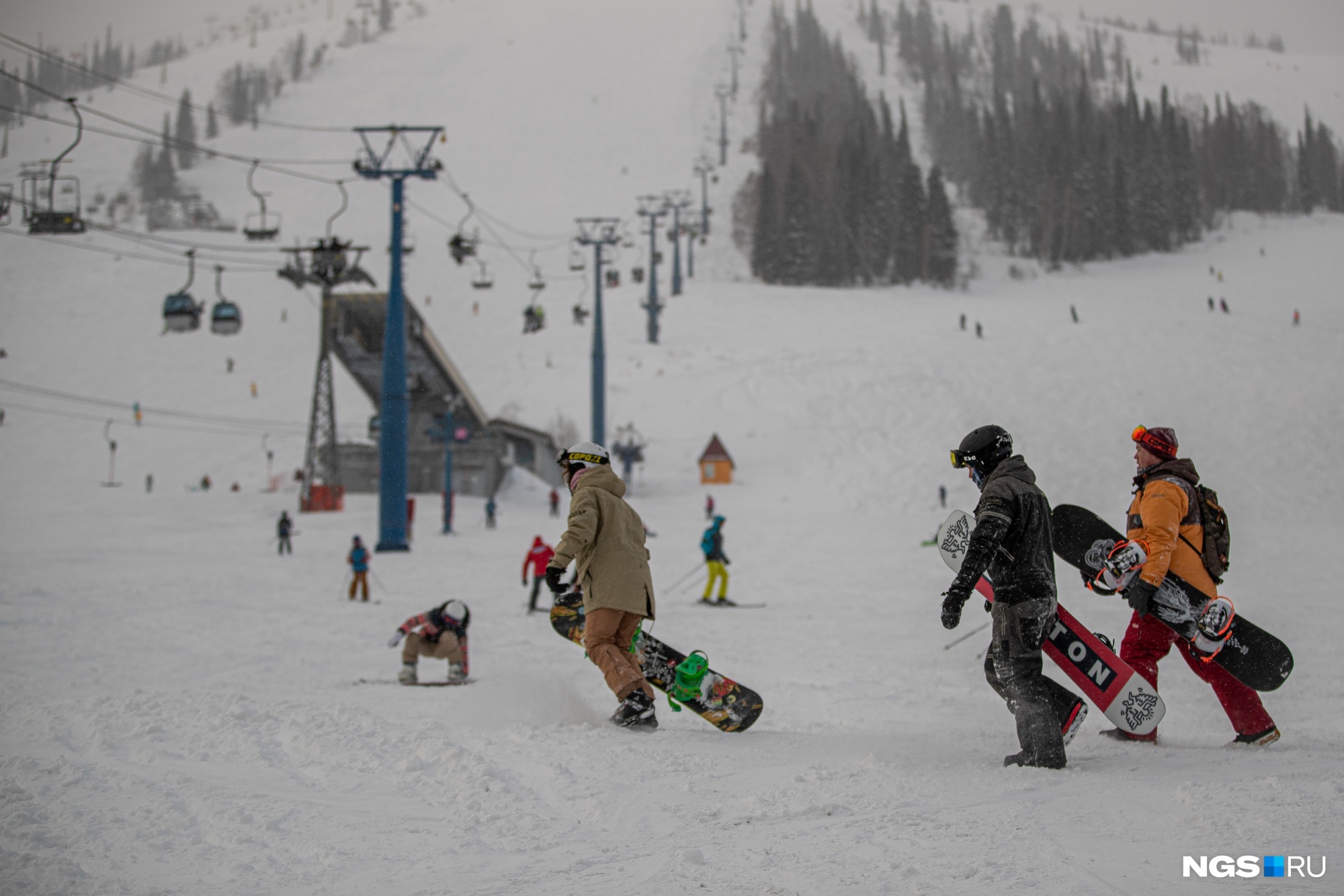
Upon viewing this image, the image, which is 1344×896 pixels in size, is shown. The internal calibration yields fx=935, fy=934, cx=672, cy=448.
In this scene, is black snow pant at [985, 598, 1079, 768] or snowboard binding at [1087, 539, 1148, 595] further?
snowboard binding at [1087, 539, 1148, 595]

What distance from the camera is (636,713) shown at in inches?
205

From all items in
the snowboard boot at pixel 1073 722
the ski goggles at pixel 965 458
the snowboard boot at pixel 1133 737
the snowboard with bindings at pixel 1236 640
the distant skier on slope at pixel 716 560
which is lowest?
the distant skier on slope at pixel 716 560

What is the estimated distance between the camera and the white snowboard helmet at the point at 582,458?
5434mm

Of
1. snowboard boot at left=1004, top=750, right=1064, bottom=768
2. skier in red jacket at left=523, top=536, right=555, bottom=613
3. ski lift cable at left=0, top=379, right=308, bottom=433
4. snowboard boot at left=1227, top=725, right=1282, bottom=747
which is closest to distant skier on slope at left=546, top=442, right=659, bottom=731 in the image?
snowboard boot at left=1004, top=750, right=1064, bottom=768

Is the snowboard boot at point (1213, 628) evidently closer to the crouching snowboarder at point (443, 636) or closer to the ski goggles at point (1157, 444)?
the ski goggles at point (1157, 444)

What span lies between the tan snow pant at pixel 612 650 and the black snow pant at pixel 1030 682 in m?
1.92

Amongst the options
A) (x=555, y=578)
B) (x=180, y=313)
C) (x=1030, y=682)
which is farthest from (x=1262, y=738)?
(x=180, y=313)

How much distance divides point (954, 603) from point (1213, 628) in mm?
1497

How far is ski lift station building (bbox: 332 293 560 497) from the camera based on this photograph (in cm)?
3222

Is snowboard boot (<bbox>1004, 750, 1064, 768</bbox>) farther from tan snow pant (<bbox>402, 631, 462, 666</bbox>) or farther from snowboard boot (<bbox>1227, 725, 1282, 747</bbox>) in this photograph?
tan snow pant (<bbox>402, 631, 462, 666</bbox>)

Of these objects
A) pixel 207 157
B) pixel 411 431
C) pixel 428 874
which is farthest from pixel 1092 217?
pixel 207 157

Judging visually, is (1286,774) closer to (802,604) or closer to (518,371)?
(802,604)

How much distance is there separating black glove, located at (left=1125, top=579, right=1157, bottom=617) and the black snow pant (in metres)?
0.54

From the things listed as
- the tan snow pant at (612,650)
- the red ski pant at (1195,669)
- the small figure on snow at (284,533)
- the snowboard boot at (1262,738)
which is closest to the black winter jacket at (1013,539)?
the red ski pant at (1195,669)
